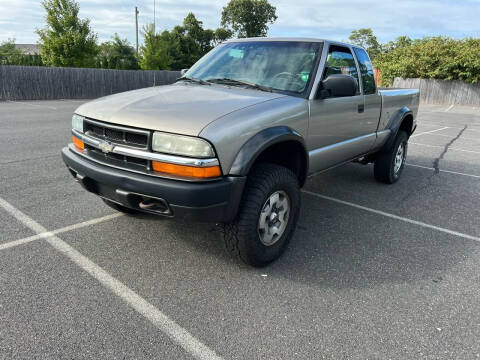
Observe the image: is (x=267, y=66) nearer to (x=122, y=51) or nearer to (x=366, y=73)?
(x=366, y=73)

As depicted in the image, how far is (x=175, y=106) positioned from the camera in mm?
2814

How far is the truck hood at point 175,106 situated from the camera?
2.58m

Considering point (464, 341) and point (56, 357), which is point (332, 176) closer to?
point (464, 341)

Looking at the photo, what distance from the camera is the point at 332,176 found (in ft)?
20.3

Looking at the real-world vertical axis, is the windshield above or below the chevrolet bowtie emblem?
above

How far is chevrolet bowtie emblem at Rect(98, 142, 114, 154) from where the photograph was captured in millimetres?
2791

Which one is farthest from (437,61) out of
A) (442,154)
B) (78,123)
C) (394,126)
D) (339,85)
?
(78,123)

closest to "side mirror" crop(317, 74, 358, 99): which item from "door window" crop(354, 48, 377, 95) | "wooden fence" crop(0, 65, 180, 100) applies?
"door window" crop(354, 48, 377, 95)

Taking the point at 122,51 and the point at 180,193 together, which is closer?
the point at 180,193

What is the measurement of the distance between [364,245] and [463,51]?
2856 cm

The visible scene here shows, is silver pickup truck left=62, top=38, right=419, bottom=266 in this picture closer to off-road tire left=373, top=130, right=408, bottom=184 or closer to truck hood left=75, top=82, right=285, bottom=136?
truck hood left=75, top=82, right=285, bottom=136

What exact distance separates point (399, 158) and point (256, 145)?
4.01 m

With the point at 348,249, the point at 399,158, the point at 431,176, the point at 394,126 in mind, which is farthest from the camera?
the point at 431,176

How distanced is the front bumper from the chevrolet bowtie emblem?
13 centimetres
